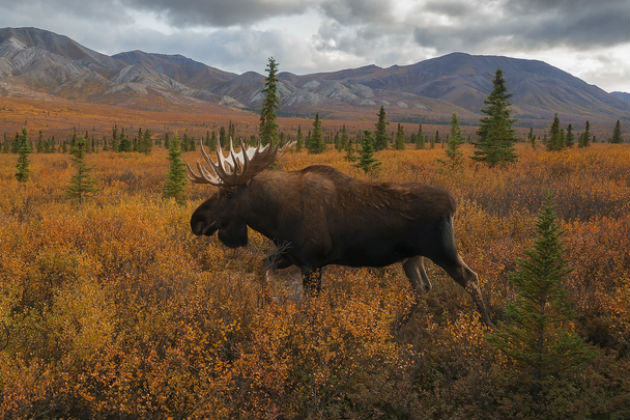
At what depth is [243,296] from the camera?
180 inches

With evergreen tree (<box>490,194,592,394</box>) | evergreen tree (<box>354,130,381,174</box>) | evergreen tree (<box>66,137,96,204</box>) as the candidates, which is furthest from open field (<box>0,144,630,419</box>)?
evergreen tree (<box>354,130,381,174</box>)

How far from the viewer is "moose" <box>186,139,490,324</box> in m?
4.25

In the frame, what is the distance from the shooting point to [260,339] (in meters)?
3.50

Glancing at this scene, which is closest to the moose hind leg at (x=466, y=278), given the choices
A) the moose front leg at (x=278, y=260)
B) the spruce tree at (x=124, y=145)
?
the moose front leg at (x=278, y=260)

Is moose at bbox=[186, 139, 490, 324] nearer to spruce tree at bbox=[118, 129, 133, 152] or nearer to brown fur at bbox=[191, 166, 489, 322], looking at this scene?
brown fur at bbox=[191, 166, 489, 322]

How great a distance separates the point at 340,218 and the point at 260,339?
1.67 metres

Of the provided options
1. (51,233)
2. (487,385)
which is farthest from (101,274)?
(487,385)

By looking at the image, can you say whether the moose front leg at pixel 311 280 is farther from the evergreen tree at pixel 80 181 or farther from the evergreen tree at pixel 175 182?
the evergreen tree at pixel 80 181

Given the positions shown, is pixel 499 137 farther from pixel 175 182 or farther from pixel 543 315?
pixel 543 315

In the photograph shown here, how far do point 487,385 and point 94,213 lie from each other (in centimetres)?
794

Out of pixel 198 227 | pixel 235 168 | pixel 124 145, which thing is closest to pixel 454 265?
pixel 235 168

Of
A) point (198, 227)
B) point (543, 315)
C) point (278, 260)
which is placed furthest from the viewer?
point (198, 227)

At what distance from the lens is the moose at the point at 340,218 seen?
425cm

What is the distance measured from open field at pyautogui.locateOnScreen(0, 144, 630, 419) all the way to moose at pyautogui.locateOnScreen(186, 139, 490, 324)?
497mm
